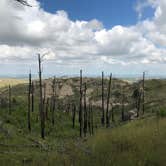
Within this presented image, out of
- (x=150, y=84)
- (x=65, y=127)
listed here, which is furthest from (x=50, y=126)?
(x=150, y=84)

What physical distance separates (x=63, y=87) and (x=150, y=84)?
53808 millimetres

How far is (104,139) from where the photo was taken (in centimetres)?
1171

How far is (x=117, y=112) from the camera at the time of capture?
115 m

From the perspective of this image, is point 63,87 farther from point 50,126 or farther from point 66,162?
point 66,162

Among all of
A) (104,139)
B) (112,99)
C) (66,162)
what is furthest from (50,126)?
(112,99)

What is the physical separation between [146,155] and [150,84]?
144899 mm

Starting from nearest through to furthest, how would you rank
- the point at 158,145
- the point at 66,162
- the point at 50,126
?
the point at 66,162 → the point at 158,145 → the point at 50,126

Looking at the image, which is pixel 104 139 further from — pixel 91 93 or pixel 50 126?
pixel 91 93

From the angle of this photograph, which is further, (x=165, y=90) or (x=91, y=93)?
(x=91, y=93)

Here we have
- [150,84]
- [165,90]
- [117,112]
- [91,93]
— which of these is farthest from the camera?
[91,93]

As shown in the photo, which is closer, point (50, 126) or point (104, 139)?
point (104, 139)

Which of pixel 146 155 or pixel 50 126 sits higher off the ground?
pixel 146 155

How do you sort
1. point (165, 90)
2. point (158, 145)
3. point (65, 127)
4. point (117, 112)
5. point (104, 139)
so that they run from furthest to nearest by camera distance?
point (165, 90), point (117, 112), point (65, 127), point (104, 139), point (158, 145)

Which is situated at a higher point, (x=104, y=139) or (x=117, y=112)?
(x=104, y=139)
